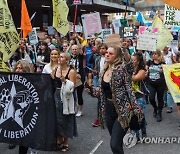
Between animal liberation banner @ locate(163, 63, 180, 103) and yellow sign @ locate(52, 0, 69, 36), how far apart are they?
99.5 inches

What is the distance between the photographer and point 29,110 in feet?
15.9

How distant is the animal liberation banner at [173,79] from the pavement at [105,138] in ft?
1.96

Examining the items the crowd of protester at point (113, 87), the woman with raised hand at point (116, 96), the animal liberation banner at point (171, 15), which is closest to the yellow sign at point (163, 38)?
the animal liberation banner at point (171, 15)

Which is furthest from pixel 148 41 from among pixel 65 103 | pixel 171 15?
pixel 65 103

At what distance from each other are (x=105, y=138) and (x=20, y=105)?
1.97 metres

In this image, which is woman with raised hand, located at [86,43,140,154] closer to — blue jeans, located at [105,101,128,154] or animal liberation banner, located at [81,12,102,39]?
blue jeans, located at [105,101,128,154]

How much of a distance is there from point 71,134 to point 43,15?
86.8ft

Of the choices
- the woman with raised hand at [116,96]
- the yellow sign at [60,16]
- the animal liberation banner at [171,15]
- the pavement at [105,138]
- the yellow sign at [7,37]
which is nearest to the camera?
the woman with raised hand at [116,96]

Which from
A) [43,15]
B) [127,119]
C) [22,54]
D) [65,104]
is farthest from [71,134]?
[43,15]

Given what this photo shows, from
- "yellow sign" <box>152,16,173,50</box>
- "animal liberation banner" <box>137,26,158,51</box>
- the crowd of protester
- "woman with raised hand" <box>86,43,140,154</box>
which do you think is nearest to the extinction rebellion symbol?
the crowd of protester

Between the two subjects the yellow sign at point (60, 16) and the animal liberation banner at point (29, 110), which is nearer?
the animal liberation banner at point (29, 110)

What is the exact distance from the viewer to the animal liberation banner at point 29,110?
4.85m

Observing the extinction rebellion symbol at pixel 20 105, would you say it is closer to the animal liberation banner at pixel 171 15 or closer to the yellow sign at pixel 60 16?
the yellow sign at pixel 60 16

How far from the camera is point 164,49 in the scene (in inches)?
401
